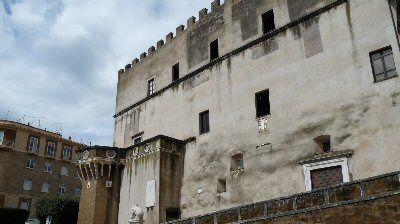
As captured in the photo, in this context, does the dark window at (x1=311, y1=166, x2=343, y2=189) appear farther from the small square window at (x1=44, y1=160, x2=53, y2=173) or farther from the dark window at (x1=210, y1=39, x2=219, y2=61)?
the small square window at (x1=44, y1=160, x2=53, y2=173)

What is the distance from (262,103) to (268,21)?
399 centimetres

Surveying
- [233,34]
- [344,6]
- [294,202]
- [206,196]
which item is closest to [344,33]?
[344,6]

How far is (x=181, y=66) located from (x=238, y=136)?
6472 millimetres

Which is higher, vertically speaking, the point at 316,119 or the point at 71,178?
the point at 71,178

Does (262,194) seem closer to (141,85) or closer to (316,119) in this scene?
(316,119)

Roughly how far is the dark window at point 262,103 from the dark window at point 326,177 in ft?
12.5

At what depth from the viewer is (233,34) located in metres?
20.6

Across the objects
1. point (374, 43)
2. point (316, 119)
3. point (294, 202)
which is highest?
point (374, 43)

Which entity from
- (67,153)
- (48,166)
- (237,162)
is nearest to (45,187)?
(48,166)

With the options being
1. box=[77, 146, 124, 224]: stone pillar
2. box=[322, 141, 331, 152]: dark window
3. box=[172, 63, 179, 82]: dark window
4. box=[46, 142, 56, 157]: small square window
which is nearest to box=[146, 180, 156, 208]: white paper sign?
box=[77, 146, 124, 224]: stone pillar

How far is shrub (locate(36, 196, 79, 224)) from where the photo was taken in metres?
32.0

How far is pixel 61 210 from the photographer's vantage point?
3197 cm

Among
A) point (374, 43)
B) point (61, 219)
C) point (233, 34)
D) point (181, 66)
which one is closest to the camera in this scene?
point (374, 43)

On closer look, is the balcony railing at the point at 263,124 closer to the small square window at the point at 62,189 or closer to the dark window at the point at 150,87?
the dark window at the point at 150,87
